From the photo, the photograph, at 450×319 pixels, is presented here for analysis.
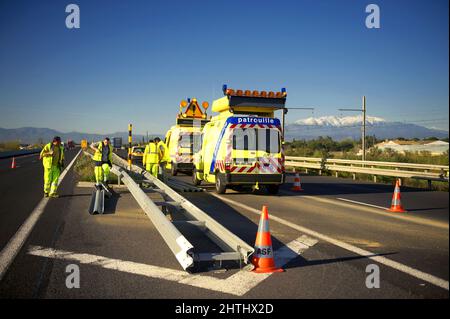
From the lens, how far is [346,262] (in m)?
5.84

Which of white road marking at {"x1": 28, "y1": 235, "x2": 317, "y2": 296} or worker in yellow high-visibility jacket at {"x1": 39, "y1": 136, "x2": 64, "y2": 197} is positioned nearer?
white road marking at {"x1": 28, "y1": 235, "x2": 317, "y2": 296}

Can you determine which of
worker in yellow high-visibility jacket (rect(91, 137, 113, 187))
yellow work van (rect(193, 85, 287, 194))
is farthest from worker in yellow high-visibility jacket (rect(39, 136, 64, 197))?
yellow work van (rect(193, 85, 287, 194))

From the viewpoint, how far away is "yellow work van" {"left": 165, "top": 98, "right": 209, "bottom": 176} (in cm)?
1997

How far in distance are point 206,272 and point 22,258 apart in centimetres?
254

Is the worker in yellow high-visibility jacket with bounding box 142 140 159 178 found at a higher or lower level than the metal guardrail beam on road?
higher

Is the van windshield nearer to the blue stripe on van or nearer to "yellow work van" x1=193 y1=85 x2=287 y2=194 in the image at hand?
"yellow work van" x1=193 y1=85 x2=287 y2=194

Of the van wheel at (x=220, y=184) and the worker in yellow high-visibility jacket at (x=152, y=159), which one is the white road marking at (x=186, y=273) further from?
the worker in yellow high-visibility jacket at (x=152, y=159)

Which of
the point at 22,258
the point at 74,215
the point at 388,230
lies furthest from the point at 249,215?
the point at 22,258

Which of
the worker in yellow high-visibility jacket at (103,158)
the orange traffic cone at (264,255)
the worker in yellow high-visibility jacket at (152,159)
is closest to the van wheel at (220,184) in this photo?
the worker in yellow high-visibility jacket at (152,159)

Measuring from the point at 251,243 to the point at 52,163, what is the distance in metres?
7.62

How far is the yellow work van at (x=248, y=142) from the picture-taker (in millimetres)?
12766

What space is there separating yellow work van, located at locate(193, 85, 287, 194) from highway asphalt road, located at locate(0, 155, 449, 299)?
73.2 inches

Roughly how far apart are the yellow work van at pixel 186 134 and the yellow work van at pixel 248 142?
6469 millimetres
